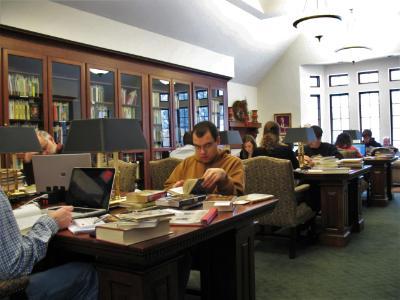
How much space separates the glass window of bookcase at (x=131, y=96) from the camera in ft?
17.6

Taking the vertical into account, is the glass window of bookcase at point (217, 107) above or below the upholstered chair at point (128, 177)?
above

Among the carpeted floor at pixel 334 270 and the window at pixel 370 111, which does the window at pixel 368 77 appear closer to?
the window at pixel 370 111

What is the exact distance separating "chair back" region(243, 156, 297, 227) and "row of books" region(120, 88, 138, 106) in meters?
2.35

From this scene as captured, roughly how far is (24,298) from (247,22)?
6.87 m

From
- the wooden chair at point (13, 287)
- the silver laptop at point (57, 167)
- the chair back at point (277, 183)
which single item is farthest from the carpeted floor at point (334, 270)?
the wooden chair at point (13, 287)

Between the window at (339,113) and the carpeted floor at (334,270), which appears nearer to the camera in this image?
the carpeted floor at (334,270)

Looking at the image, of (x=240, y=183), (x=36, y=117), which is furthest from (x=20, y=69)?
(x=240, y=183)

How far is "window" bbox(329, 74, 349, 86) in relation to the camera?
1060cm

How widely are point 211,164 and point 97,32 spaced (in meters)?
3.12

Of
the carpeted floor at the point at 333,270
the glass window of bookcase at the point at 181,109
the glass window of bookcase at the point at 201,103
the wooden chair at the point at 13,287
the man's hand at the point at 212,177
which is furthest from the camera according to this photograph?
the glass window of bookcase at the point at 201,103

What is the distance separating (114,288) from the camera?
4.87ft

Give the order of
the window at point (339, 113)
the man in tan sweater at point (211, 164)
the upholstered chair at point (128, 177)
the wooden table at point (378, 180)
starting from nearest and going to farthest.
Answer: the man in tan sweater at point (211, 164) → the upholstered chair at point (128, 177) → the wooden table at point (378, 180) → the window at point (339, 113)

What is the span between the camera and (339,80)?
35.2 ft

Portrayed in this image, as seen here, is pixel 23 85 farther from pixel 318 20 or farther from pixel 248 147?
pixel 318 20
